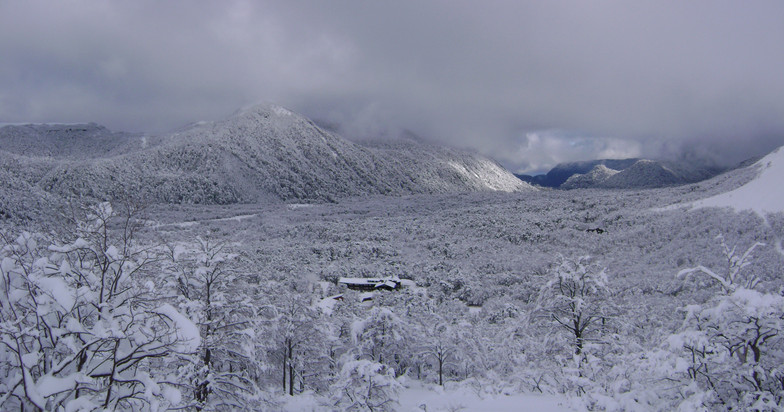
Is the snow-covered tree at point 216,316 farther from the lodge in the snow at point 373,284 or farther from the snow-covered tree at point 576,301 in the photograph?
the lodge in the snow at point 373,284

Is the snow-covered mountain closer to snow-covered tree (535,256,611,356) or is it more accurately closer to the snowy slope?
the snowy slope

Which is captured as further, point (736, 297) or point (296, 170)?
point (296, 170)

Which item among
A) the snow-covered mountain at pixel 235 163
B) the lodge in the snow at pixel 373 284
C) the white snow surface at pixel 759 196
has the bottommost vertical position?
the lodge in the snow at pixel 373 284

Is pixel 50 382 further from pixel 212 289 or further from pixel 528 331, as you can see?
pixel 528 331

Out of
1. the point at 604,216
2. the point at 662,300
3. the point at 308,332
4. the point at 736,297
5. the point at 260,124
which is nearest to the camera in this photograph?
the point at 736,297

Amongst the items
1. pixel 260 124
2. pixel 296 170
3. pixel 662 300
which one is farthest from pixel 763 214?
pixel 260 124

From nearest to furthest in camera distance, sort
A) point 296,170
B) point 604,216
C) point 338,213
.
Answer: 1. point 604,216
2. point 338,213
3. point 296,170

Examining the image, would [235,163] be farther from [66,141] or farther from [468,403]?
[468,403]

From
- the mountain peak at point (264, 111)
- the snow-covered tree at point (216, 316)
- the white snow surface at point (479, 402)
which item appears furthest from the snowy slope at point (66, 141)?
the white snow surface at point (479, 402)
